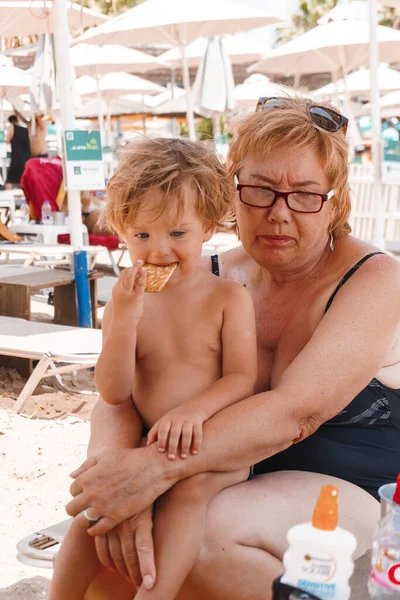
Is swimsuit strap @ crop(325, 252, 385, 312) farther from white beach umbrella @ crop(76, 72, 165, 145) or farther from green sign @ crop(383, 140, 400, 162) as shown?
white beach umbrella @ crop(76, 72, 165, 145)

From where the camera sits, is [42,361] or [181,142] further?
[42,361]

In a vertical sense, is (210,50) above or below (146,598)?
above

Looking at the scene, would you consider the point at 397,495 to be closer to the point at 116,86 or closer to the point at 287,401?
the point at 287,401

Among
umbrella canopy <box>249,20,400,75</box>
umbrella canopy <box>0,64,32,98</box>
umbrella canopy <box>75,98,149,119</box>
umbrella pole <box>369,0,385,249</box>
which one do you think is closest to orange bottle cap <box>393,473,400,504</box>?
umbrella pole <box>369,0,385,249</box>

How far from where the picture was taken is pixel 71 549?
76.5 inches

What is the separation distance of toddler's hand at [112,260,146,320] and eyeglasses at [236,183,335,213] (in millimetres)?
434

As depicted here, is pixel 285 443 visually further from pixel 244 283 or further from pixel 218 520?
pixel 244 283

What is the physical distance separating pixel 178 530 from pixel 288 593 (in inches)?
23.5

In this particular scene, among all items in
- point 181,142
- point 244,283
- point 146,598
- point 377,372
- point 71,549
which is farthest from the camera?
point 244,283

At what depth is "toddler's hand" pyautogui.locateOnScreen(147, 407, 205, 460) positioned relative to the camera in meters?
1.84

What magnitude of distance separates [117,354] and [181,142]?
0.68m

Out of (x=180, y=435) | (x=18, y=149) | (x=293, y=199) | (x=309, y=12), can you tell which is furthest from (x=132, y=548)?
(x=309, y=12)

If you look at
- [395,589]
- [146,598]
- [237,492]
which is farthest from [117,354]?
[395,589]

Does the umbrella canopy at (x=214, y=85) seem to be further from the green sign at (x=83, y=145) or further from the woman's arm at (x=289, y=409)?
the woman's arm at (x=289, y=409)
